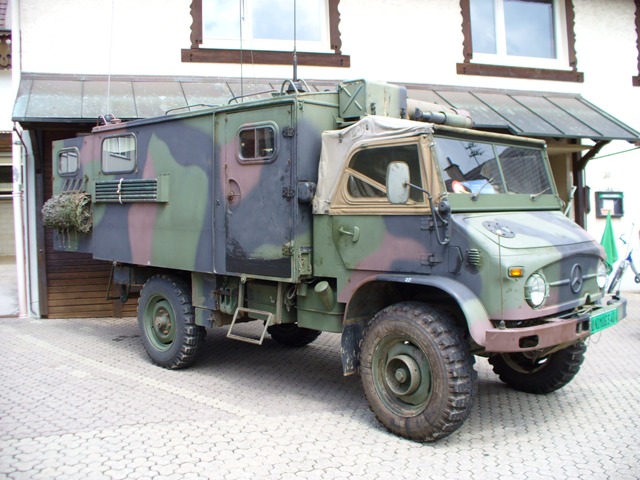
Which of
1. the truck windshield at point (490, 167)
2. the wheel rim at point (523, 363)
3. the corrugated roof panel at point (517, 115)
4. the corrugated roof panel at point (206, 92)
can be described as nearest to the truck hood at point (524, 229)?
the truck windshield at point (490, 167)

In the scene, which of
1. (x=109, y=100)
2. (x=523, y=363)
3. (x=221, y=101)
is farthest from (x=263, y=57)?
(x=523, y=363)

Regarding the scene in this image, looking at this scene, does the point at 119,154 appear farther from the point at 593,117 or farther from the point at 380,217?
the point at 593,117

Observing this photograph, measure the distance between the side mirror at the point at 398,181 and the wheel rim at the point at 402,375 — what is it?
1.06 m

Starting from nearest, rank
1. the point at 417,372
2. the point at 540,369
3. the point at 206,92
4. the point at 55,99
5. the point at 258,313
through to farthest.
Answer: the point at 417,372 < the point at 540,369 < the point at 258,313 < the point at 55,99 < the point at 206,92

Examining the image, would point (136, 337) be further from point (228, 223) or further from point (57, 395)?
point (228, 223)

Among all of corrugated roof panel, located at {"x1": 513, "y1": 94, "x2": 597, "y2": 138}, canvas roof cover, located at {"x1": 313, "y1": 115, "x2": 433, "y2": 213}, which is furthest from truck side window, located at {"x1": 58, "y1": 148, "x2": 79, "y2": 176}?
corrugated roof panel, located at {"x1": 513, "y1": 94, "x2": 597, "y2": 138}

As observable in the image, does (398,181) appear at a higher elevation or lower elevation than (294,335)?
higher

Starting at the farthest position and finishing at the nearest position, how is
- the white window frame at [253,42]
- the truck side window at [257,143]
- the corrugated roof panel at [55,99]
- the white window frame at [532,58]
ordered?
the white window frame at [532,58] < the white window frame at [253,42] < the corrugated roof panel at [55,99] < the truck side window at [257,143]

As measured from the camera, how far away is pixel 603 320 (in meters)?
4.98

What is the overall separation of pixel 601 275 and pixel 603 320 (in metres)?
0.48

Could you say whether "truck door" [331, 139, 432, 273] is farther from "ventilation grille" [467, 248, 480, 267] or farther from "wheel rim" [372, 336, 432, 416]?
"wheel rim" [372, 336, 432, 416]

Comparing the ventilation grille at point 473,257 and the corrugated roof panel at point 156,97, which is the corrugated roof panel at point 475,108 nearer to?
the corrugated roof panel at point 156,97

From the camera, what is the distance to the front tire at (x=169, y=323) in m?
6.76

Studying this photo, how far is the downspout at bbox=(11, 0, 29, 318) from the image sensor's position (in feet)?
30.6
